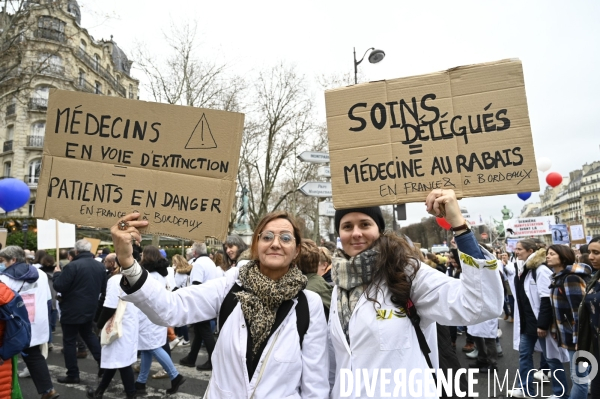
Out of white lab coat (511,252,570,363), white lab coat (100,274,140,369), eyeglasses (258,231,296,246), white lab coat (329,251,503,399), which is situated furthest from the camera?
white lab coat (100,274,140,369)

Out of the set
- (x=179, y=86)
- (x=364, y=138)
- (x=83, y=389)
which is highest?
(x=179, y=86)

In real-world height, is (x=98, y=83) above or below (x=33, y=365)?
above

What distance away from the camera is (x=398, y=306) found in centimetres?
186

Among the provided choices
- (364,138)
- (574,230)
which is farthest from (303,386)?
(574,230)

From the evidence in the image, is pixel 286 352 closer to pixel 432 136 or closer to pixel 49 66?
pixel 432 136

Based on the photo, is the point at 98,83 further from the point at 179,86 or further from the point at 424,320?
the point at 424,320

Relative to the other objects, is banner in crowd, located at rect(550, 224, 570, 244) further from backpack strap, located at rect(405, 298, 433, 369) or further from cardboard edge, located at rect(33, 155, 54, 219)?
cardboard edge, located at rect(33, 155, 54, 219)

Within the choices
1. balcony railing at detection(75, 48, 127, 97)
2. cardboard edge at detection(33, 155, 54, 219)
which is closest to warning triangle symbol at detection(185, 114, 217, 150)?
cardboard edge at detection(33, 155, 54, 219)

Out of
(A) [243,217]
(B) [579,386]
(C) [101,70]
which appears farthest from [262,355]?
(C) [101,70]

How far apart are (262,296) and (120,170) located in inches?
47.4

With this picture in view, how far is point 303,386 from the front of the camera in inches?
73.5

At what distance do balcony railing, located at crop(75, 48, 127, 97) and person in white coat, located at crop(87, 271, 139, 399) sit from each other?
40.2 metres

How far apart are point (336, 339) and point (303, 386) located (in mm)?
271

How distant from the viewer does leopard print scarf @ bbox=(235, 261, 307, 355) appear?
190cm
